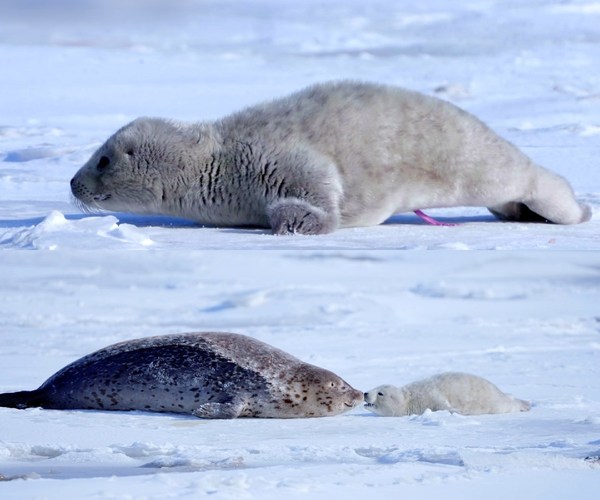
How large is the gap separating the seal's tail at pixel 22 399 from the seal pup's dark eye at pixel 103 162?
1.48 metres

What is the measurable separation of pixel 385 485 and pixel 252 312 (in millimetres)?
4533

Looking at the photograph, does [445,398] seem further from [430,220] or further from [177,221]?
[177,221]

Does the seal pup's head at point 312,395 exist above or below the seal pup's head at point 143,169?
below

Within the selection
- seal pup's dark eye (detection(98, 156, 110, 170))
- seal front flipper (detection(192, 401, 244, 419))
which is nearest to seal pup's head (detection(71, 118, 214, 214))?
seal pup's dark eye (detection(98, 156, 110, 170))

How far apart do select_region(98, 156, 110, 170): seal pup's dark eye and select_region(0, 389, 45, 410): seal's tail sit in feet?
4.86

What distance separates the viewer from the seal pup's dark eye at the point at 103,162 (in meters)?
5.63

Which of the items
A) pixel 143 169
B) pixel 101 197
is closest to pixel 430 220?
pixel 143 169

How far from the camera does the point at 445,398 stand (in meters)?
4.46

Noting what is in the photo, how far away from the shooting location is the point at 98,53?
1725cm

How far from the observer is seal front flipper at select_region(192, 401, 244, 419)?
417 cm

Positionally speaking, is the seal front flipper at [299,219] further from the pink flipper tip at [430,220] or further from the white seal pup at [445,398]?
the white seal pup at [445,398]

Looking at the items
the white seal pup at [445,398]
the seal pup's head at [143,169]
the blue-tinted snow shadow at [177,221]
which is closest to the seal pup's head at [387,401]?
the white seal pup at [445,398]

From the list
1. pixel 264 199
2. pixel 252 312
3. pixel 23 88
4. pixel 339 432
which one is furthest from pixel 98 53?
pixel 339 432

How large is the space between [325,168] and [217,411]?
135 cm
